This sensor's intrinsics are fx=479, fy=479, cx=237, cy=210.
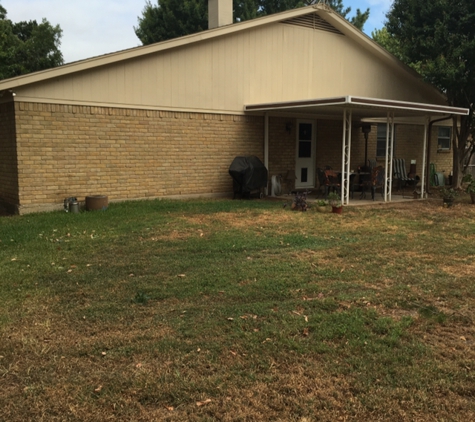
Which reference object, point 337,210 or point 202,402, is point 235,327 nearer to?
point 202,402

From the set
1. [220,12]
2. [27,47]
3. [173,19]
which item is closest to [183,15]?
[173,19]

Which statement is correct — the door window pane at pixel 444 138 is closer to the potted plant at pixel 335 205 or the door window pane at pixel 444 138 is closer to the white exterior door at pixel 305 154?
the white exterior door at pixel 305 154

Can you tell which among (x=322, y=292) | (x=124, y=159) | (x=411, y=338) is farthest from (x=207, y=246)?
(x=124, y=159)

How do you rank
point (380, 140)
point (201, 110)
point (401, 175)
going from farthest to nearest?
point (380, 140)
point (401, 175)
point (201, 110)

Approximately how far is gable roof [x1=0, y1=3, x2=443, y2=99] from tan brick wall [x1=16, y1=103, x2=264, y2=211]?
2.38 feet

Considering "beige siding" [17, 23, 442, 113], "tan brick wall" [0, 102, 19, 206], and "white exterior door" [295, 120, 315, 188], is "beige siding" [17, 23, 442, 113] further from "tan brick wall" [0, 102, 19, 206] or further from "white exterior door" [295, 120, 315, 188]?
"white exterior door" [295, 120, 315, 188]

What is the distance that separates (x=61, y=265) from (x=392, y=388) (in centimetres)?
453

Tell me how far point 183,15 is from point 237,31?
757 inches

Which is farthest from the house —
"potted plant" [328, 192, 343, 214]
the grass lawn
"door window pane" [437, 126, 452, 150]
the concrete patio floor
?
"door window pane" [437, 126, 452, 150]

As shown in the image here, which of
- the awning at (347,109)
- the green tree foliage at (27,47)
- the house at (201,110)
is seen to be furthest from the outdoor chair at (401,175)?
the green tree foliage at (27,47)

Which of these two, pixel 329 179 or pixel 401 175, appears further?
pixel 401 175

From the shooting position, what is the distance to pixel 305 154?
15.8 meters

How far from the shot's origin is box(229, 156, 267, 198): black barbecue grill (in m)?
13.1

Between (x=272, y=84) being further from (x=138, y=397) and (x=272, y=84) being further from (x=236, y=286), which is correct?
(x=138, y=397)
